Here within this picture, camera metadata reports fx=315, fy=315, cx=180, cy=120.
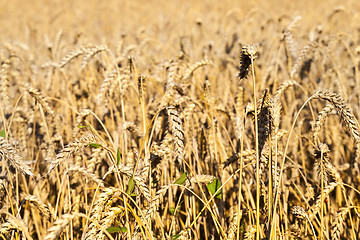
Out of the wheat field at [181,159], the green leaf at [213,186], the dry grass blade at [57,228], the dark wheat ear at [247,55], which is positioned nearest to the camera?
the dry grass blade at [57,228]

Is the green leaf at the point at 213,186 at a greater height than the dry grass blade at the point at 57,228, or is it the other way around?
the green leaf at the point at 213,186

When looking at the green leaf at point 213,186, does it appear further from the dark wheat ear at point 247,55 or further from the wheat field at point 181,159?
the dark wheat ear at point 247,55

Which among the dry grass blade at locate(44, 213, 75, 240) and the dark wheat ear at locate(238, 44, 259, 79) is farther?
the dark wheat ear at locate(238, 44, 259, 79)

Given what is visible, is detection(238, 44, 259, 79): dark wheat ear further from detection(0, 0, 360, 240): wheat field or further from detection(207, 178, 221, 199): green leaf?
detection(207, 178, 221, 199): green leaf

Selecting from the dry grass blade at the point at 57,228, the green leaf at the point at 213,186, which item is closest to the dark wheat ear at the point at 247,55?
the green leaf at the point at 213,186

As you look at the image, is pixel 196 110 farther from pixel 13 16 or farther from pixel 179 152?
pixel 13 16

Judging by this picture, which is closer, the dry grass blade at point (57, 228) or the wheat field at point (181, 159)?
the dry grass blade at point (57, 228)

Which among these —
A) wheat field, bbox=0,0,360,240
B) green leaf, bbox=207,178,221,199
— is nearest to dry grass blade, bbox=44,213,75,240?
wheat field, bbox=0,0,360,240

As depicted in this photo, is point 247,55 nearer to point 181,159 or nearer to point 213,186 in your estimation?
point 181,159

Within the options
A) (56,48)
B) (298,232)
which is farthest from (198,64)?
(56,48)

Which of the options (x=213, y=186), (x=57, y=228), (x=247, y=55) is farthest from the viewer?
(x=213, y=186)

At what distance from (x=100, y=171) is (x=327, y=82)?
234cm

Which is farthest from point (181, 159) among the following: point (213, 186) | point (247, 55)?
point (247, 55)

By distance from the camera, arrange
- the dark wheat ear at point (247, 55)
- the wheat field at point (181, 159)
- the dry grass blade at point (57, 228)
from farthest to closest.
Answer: the wheat field at point (181, 159)
the dark wheat ear at point (247, 55)
the dry grass blade at point (57, 228)
